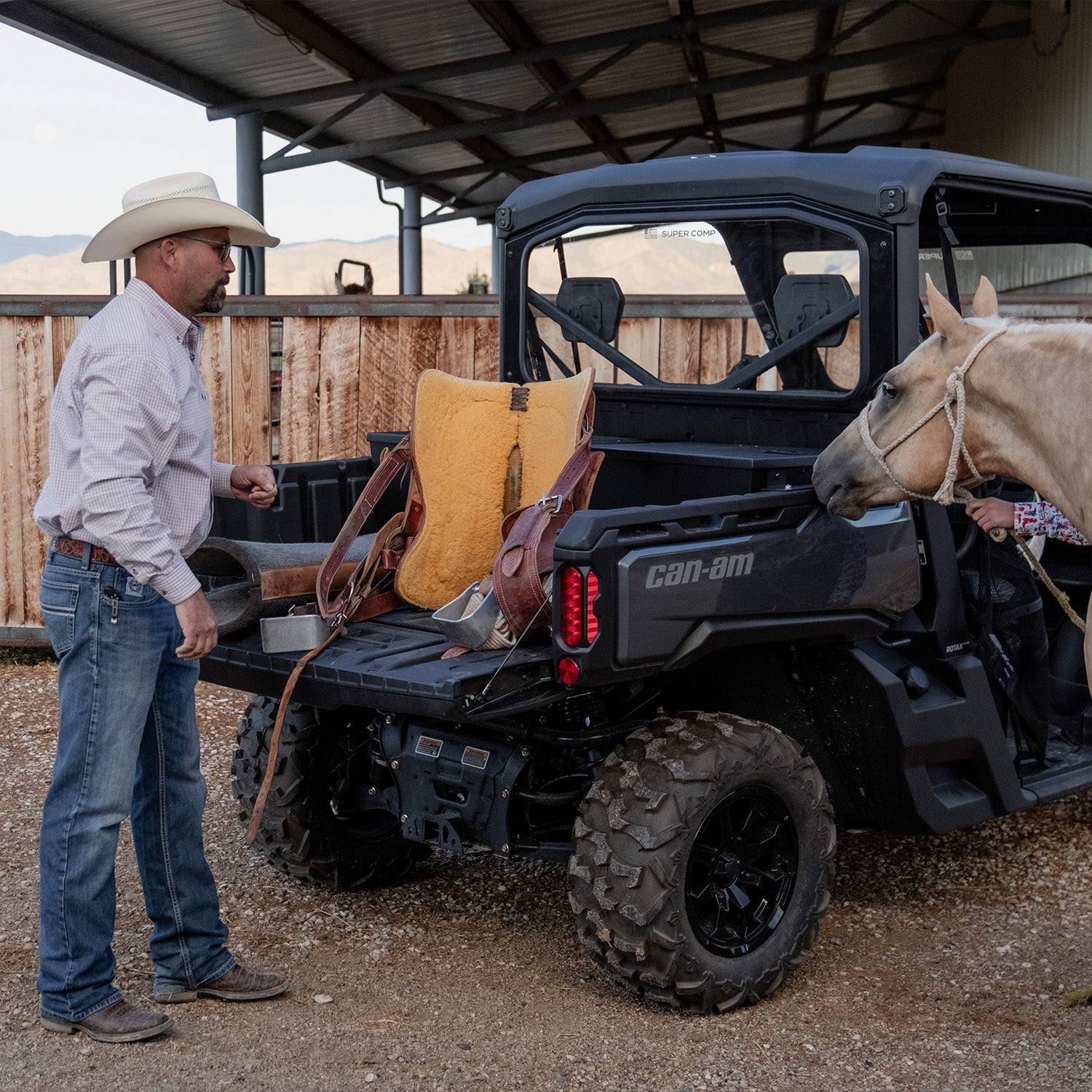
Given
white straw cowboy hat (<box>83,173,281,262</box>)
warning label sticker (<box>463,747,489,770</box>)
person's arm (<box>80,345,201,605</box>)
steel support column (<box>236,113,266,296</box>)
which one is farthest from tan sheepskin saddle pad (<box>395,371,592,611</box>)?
steel support column (<box>236,113,266,296</box>)

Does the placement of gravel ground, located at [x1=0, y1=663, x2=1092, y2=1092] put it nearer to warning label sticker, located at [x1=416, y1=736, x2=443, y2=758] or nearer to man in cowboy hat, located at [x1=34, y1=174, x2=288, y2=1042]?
man in cowboy hat, located at [x1=34, y1=174, x2=288, y2=1042]

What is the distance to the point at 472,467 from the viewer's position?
4.01 metres

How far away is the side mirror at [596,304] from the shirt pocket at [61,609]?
6.91 feet

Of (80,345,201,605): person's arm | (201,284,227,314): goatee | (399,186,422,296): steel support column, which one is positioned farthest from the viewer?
(399,186,422,296): steel support column

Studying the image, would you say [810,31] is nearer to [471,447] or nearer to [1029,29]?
[1029,29]

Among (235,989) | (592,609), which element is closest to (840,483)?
(592,609)

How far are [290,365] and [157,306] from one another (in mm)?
4289

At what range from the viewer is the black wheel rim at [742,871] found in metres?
3.43

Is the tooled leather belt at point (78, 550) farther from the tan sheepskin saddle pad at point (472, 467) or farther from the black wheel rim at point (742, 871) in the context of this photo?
the black wheel rim at point (742, 871)

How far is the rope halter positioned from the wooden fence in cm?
425

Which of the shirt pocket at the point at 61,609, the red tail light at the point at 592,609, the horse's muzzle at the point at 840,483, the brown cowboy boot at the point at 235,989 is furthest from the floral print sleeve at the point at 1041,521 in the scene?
the shirt pocket at the point at 61,609

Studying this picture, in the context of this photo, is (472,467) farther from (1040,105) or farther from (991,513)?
(1040,105)

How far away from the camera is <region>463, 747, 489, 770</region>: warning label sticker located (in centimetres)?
344

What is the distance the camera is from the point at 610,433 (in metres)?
4.60
